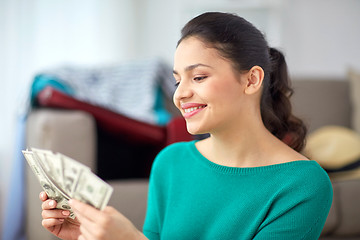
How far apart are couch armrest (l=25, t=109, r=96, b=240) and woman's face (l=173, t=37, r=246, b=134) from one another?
1.10m

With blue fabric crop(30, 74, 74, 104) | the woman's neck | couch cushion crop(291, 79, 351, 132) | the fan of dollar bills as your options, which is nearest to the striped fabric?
blue fabric crop(30, 74, 74, 104)

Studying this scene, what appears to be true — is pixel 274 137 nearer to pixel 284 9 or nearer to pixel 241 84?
pixel 241 84

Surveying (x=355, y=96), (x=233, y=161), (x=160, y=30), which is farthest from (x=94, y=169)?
(x=160, y=30)

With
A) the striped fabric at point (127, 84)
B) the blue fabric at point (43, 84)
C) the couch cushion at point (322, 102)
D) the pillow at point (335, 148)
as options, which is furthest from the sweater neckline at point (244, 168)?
the couch cushion at point (322, 102)

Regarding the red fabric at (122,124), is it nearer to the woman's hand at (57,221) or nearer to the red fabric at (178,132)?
the red fabric at (178,132)

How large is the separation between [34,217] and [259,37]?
5.15 feet

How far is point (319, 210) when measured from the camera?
1.09 m

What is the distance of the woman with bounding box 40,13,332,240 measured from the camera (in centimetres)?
110

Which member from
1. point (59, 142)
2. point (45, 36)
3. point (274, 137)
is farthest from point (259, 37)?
point (45, 36)

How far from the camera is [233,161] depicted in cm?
122

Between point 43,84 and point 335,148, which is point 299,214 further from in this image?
point 43,84

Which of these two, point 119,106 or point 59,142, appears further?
point 119,106

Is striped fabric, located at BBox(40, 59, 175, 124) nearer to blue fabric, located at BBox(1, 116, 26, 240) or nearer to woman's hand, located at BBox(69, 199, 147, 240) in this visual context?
blue fabric, located at BBox(1, 116, 26, 240)

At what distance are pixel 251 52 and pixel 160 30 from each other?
9.41 feet
